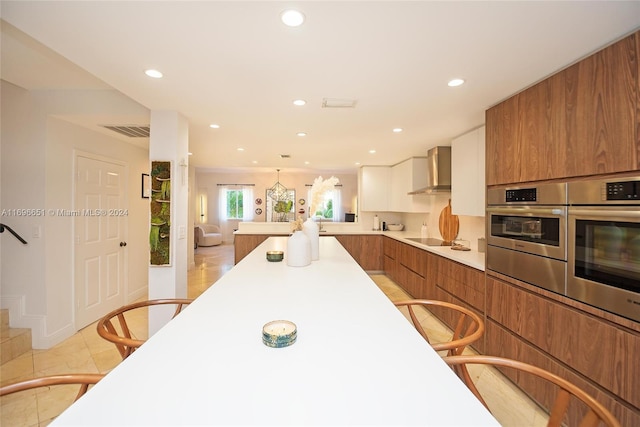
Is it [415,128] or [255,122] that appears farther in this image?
[415,128]

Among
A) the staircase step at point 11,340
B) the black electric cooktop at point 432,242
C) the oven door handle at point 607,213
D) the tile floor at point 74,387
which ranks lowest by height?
the tile floor at point 74,387

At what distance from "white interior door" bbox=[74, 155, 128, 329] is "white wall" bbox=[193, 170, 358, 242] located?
6516 millimetres

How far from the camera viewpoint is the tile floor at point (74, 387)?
1.82 m

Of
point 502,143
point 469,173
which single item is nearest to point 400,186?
point 469,173

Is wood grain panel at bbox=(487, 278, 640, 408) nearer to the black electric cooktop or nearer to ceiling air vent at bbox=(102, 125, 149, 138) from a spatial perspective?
the black electric cooktop

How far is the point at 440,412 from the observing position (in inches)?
24.6

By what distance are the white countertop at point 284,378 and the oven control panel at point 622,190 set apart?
1.30m

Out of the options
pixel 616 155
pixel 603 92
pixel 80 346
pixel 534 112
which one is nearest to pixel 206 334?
pixel 616 155

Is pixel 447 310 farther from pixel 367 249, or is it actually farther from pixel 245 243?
pixel 245 243

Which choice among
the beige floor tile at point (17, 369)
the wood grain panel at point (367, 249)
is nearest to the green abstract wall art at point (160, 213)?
the beige floor tile at point (17, 369)

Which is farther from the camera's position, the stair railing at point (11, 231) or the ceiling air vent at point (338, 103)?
the stair railing at point (11, 231)

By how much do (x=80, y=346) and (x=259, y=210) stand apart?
7673mm

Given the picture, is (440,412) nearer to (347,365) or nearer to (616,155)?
(347,365)

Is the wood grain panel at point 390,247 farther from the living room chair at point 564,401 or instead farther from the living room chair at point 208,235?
the living room chair at point 208,235
